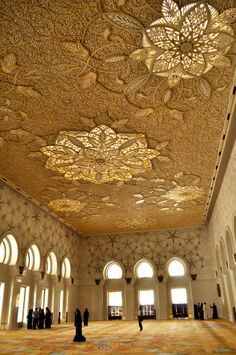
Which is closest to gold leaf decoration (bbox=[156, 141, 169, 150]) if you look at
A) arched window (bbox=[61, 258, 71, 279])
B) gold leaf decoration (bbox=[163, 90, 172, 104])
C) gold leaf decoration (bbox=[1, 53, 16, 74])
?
gold leaf decoration (bbox=[163, 90, 172, 104])

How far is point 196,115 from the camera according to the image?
26.7 feet

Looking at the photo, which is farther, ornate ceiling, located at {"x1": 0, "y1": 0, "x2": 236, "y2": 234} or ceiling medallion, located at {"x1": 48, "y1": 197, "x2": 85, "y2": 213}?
ceiling medallion, located at {"x1": 48, "y1": 197, "x2": 85, "y2": 213}

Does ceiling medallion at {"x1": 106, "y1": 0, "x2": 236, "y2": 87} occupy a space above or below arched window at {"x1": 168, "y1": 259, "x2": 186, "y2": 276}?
above

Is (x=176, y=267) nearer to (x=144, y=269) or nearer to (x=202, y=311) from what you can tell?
(x=144, y=269)

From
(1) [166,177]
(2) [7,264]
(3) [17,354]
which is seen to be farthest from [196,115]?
(2) [7,264]

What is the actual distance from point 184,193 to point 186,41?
8576 mm

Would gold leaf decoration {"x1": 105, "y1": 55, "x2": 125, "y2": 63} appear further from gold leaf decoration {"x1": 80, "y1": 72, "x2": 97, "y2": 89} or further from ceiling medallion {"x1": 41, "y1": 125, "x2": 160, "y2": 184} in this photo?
ceiling medallion {"x1": 41, "y1": 125, "x2": 160, "y2": 184}

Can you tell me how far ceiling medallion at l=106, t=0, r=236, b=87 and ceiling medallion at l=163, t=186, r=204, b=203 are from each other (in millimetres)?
6903

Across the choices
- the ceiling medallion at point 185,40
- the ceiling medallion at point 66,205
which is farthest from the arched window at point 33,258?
the ceiling medallion at point 185,40

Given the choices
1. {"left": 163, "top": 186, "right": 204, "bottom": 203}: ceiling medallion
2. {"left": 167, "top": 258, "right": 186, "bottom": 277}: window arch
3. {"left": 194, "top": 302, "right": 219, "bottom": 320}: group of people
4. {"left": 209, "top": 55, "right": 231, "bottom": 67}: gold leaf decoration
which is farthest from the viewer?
{"left": 167, "top": 258, "right": 186, "bottom": 277}: window arch

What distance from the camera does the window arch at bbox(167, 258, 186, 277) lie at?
19766 mm

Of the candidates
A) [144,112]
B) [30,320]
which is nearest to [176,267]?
[30,320]

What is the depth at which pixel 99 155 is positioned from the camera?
32.9 feet

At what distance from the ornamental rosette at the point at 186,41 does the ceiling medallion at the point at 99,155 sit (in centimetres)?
264
